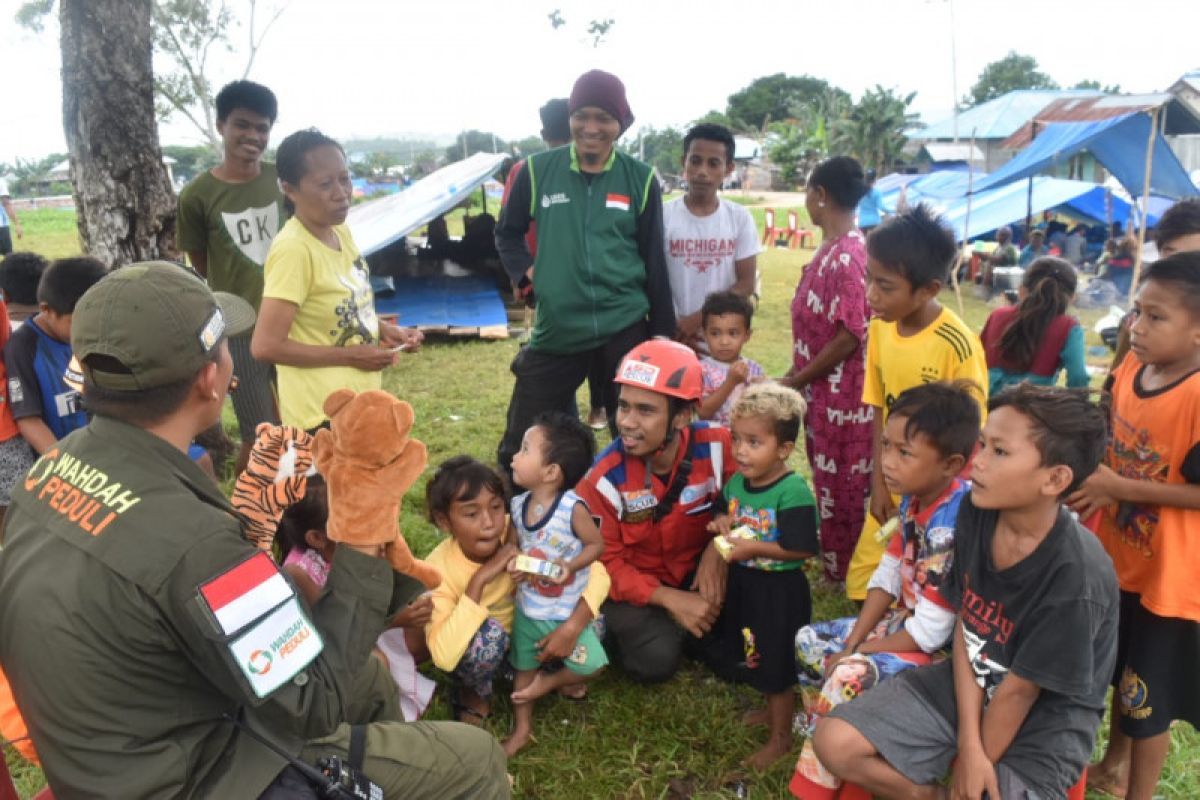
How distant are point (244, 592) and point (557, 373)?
8.34 ft

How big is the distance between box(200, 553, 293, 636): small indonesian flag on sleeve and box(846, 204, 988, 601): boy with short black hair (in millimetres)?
2082

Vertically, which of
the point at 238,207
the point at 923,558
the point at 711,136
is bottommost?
the point at 923,558

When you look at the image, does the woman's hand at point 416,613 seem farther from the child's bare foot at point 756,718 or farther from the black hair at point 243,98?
the black hair at point 243,98

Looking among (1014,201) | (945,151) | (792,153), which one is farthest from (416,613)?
(792,153)

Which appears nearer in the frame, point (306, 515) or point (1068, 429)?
point (1068, 429)

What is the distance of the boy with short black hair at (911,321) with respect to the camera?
2.81 metres

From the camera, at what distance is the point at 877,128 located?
Result: 1442 inches

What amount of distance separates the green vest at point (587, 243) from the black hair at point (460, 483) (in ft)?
3.44

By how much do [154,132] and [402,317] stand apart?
4.54 metres

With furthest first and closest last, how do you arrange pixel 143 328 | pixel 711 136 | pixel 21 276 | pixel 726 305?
1. pixel 711 136
2. pixel 726 305
3. pixel 21 276
4. pixel 143 328

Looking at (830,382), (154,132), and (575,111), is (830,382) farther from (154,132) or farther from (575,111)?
(154,132)

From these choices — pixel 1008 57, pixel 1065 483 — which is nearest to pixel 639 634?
pixel 1065 483

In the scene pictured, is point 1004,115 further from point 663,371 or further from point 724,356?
point 663,371

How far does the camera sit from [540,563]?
2.72m
